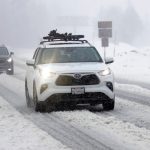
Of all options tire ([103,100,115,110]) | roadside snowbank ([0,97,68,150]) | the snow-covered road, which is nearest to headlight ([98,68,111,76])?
tire ([103,100,115,110])

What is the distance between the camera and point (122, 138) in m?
8.66

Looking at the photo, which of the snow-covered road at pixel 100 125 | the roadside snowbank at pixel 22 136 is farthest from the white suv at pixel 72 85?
the roadside snowbank at pixel 22 136

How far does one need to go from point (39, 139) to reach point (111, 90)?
4467 millimetres

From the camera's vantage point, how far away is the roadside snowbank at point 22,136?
Answer: 8070 millimetres

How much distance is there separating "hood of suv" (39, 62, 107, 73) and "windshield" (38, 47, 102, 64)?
504 mm

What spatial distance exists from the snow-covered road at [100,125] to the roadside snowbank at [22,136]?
0.65 feet

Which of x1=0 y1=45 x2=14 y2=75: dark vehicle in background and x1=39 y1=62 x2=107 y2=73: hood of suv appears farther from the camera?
x1=0 y1=45 x2=14 y2=75: dark vehicle in background

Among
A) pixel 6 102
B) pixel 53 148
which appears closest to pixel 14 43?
pixel 6 102

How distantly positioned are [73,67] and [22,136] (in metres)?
4.13

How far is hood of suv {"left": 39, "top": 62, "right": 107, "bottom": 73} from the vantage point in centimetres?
1271

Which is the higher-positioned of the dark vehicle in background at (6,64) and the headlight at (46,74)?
the headlight at (46,74)

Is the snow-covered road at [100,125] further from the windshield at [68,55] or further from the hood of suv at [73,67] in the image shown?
the windshield at [68,55]

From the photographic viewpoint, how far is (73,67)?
42.4ft

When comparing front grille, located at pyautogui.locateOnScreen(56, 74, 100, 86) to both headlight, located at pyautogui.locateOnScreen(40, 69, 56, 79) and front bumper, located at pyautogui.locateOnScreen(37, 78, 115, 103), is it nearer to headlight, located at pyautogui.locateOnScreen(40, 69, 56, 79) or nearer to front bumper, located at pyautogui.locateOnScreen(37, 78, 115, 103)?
front bumper, located at pyautogui.locateOnScreen(37, 78, 115, 103)
